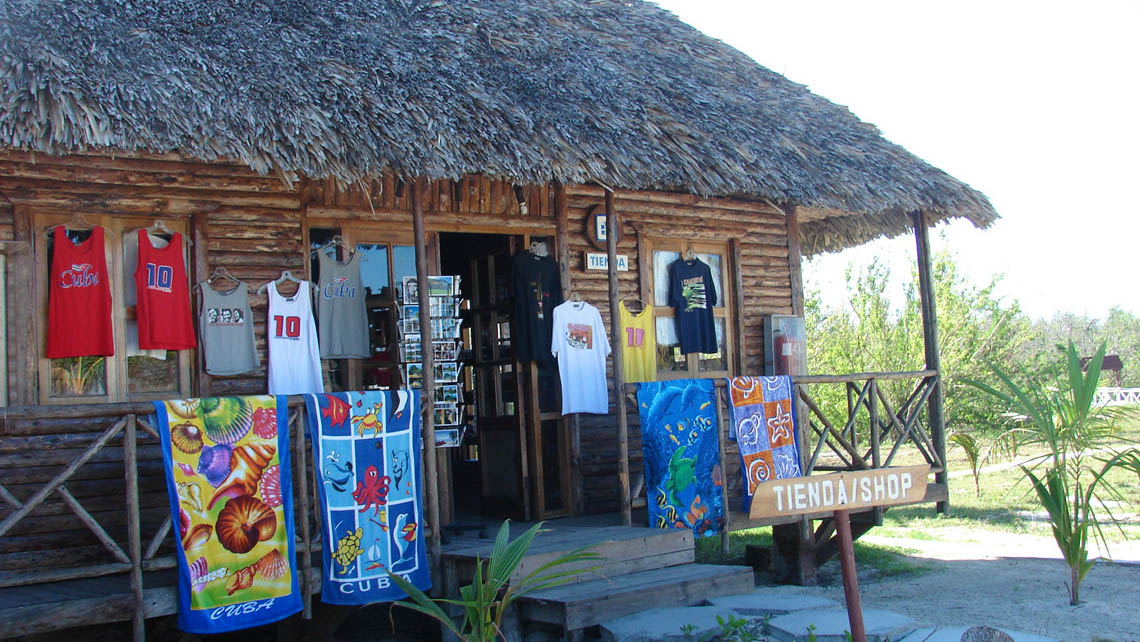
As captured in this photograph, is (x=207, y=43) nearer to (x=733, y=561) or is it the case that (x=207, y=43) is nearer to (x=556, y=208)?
(x=556, y=208)

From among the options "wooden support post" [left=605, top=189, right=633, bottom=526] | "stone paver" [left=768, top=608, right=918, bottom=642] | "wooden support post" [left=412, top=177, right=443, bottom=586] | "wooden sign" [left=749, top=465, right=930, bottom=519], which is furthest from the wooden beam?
"wooden sign" [left=749, top=465, right=930, bottom=519]

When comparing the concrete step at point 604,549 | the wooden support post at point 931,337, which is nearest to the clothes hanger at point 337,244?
the concrete step at point 604,549

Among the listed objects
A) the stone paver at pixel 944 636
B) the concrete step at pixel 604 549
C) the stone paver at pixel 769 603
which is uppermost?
the concrete step at pixel 604 549

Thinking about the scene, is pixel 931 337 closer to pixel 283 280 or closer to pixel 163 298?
pixel 283 280

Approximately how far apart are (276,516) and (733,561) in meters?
6.03

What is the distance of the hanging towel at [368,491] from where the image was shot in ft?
21.1

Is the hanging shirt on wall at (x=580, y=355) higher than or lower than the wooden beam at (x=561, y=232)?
lower

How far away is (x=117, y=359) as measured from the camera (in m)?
7.17

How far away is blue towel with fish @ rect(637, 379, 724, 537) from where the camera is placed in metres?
8.01

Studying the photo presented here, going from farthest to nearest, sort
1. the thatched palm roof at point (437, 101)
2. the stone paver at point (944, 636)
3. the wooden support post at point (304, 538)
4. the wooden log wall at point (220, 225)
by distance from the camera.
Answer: the wooden log wall at point (220, 225) < the thatched palm roof at point (437, 101) < the wooden support post at point (304, 538) < the stone paver at point (944, 636)

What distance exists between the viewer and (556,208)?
30.0 feet

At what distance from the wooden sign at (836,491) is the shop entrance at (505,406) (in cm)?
429

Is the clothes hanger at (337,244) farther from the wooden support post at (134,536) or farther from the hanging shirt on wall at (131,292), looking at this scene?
the wooden support post at (134,536)

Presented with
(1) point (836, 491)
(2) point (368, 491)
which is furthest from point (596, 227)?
(1) point (836, 491)
